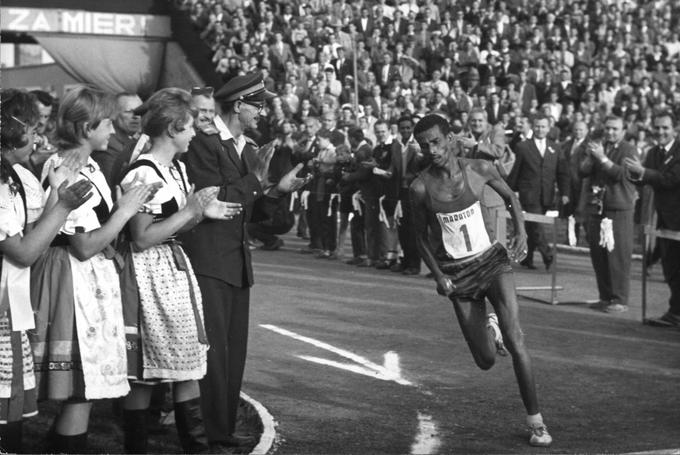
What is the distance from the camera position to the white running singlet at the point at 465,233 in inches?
317

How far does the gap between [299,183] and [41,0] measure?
23.7 metres

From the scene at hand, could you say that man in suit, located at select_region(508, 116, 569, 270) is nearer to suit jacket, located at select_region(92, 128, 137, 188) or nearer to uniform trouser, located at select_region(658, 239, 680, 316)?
uniform trouser, located at select_region(658, 239, 680, 316)

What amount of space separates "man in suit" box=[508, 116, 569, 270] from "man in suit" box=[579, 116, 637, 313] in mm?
3469

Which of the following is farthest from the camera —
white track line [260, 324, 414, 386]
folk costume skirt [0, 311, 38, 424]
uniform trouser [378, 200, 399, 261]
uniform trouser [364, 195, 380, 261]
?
uniform trouser [364, 195, 380, 261]

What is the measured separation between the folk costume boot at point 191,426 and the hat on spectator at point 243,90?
169cm

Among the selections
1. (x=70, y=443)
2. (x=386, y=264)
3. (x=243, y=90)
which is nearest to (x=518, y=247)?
(x=243, y=90)

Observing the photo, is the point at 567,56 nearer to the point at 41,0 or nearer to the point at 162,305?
the point at 41,0

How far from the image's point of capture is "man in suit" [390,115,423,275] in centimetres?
1650

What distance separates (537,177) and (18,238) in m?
12.7

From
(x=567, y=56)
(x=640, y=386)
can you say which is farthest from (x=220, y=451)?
(x=567, y=56)

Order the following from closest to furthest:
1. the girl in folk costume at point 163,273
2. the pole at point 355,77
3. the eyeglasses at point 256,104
A: the girl in folk costume at point 163,273
the eyeglasses at point 256,104
the pole at point 355,77

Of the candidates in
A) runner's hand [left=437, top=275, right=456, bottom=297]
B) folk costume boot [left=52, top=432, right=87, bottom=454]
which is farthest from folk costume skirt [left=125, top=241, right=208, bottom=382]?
runner's hand [left=437, top=275, right=456, bottom=297]

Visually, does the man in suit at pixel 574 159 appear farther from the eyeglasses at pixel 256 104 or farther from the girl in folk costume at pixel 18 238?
the girl in folk costume at pixel 18 238

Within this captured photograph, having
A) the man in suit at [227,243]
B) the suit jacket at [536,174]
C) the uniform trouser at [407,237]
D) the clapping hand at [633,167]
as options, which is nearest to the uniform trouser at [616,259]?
the clapping hand at [633,167]
